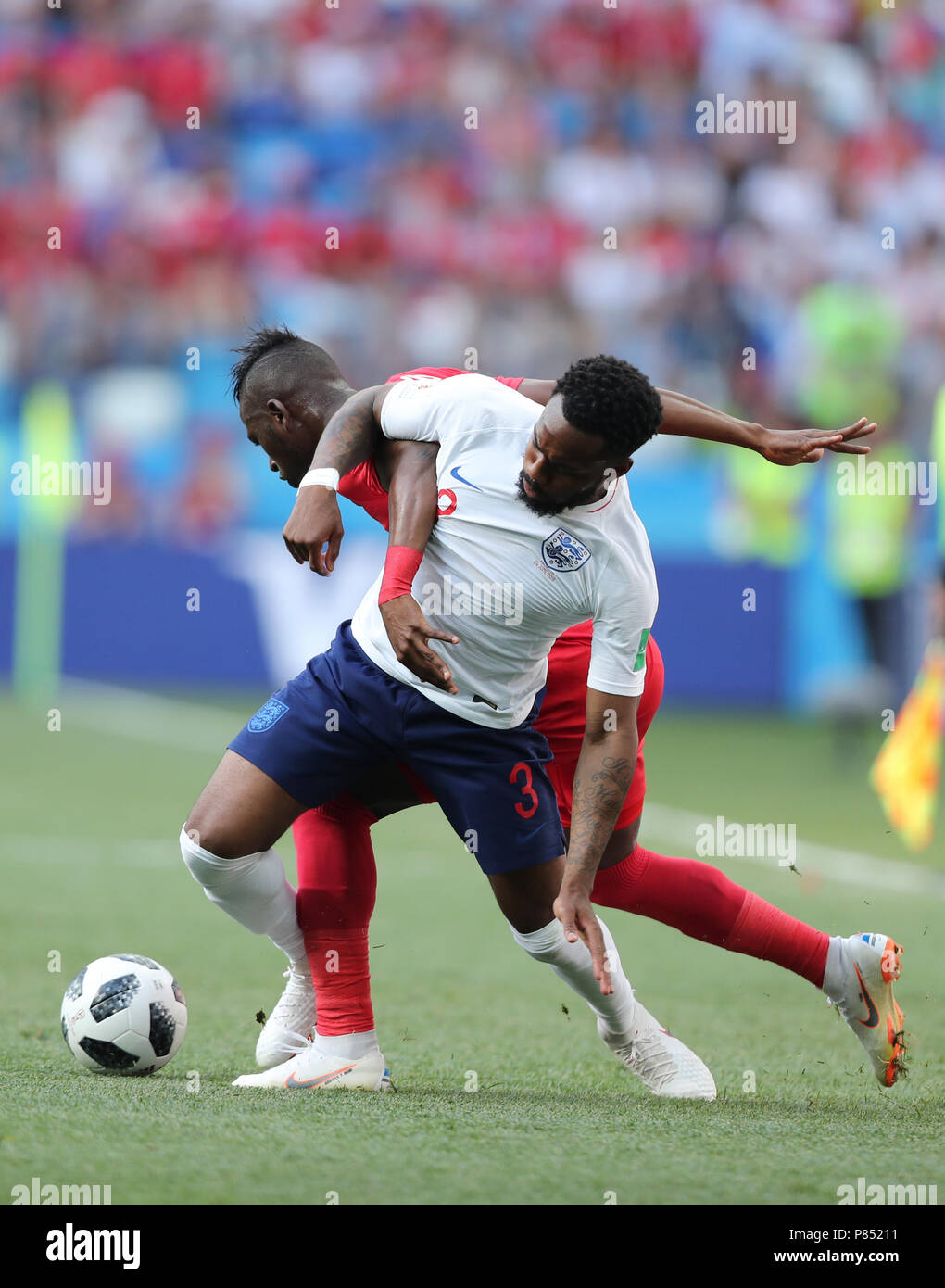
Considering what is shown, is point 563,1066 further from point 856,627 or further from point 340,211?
point 340,211

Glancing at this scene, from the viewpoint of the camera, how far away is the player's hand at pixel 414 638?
3.20 meters

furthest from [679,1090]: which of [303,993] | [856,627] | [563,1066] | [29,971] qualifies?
[856,627]

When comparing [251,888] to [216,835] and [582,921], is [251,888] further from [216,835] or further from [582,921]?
[582,921]

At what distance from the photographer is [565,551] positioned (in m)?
3.44

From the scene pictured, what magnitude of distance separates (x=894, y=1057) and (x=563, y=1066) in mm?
767

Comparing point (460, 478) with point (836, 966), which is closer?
point (460, 478)

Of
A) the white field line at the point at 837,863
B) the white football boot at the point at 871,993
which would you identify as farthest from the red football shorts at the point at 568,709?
the white field line at the point at 837,863

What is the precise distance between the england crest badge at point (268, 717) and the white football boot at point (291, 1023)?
2.07 feet

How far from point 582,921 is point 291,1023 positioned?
38.3 inches

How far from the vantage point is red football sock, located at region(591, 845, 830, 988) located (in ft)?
13.0

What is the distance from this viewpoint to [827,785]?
9461mm

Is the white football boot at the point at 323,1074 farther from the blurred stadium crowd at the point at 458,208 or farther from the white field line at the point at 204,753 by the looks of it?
the blurred stadium crowd at the point at 458,208

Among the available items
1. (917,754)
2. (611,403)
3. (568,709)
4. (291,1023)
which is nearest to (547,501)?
(611,403)

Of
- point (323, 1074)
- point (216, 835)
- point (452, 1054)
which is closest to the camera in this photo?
point (216, 835)
